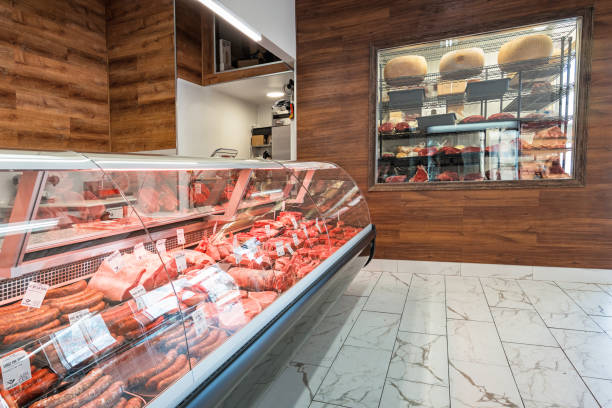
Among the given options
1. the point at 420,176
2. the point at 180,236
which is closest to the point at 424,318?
the point at 420,176

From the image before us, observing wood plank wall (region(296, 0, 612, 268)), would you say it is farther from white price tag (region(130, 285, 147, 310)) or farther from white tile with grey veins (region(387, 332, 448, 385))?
white price tag (region(130, 285, 147, 310))

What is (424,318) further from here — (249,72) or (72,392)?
(249,72)

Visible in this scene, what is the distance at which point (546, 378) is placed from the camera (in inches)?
69.9

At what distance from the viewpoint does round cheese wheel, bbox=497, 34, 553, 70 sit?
3305mm

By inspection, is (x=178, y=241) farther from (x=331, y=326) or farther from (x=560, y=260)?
(x=560, y=260)

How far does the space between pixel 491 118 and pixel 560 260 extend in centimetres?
153

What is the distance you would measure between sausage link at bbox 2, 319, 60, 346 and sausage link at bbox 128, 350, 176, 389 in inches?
12.9

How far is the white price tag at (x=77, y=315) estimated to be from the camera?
1.03 metres

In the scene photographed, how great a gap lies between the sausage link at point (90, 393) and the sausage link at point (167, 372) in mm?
97

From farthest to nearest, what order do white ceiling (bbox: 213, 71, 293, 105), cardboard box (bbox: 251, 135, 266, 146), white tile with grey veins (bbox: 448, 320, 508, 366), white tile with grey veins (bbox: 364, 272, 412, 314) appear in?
cardboard box (bbox: 251, 135, 266, 146) → white ceiling (bbox: 213, 71, 293, 105) → white tile with grey veins (bbox: 364, 272, 412, 314) → white tile with grey veins (bbox: 448, 320, 508, 366)

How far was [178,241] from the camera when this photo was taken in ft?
5.92

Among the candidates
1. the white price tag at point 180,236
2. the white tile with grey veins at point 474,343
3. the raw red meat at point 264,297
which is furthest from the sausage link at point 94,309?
the white tile with grey veins at point 474,343

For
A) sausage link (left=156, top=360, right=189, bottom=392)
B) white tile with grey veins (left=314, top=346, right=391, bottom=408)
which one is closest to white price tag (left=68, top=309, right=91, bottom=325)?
sausage link (left=156, top=360, right=189, bottom=392)

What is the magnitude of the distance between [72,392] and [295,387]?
3.73 feet
